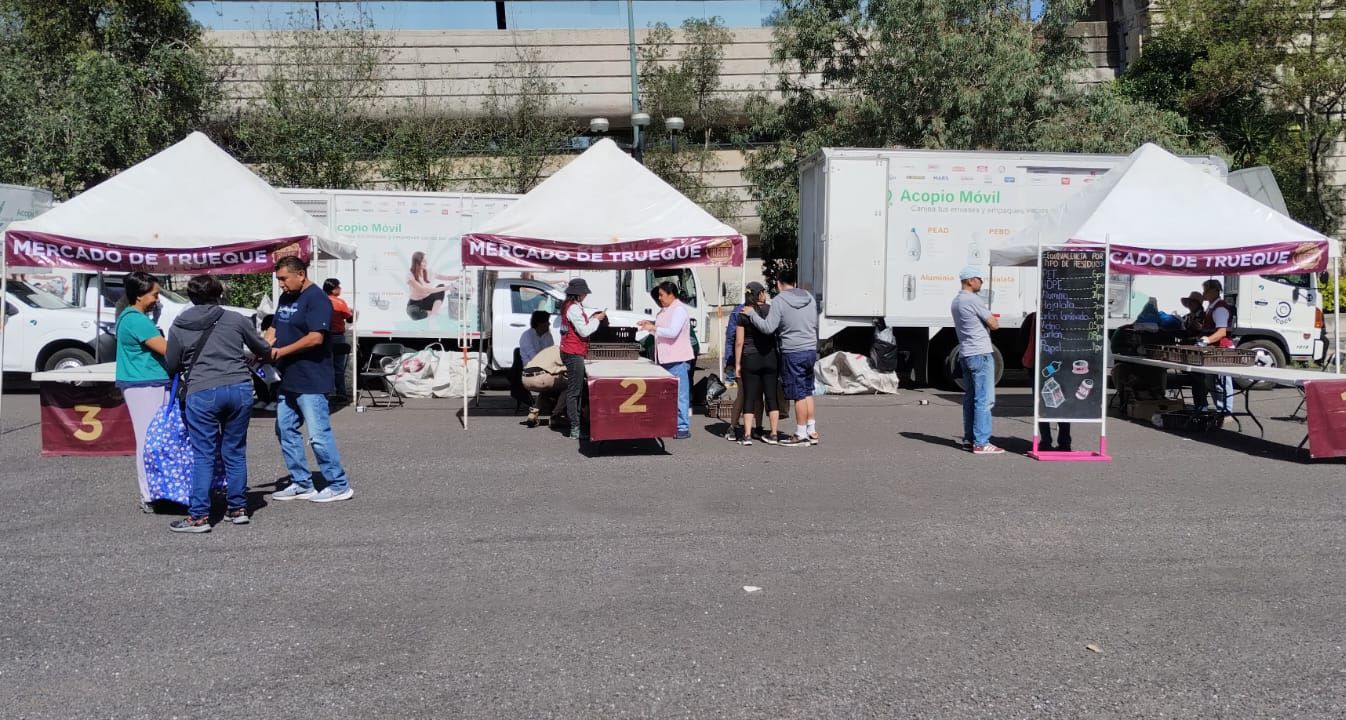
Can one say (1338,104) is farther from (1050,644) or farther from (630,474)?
(1050,644)

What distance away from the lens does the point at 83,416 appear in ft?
31.4

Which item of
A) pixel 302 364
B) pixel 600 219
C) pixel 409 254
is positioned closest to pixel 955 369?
pixel 600 219

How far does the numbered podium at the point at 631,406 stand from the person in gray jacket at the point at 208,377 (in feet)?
11.2

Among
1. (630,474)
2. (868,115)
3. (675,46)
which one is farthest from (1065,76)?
(630,474)

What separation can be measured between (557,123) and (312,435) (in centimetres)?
1991

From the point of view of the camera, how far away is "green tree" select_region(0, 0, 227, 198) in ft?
70.3

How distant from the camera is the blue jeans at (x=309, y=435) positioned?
24.9 ft

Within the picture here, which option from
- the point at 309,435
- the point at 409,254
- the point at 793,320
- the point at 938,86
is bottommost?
the point at 309,435

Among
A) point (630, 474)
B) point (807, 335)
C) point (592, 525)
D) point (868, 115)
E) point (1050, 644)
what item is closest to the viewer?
point (1050, 644)

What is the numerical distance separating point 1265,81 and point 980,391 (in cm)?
2010

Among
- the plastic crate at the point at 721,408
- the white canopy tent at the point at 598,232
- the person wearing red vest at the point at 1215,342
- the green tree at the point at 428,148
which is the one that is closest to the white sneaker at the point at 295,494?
the white canopy tent at the point at 598,232

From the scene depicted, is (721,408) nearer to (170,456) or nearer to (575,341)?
(575,341)

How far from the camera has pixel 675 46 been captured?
27.6m

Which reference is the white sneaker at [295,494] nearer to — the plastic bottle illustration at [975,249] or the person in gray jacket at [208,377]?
the person in gray jacket at [208,377]
